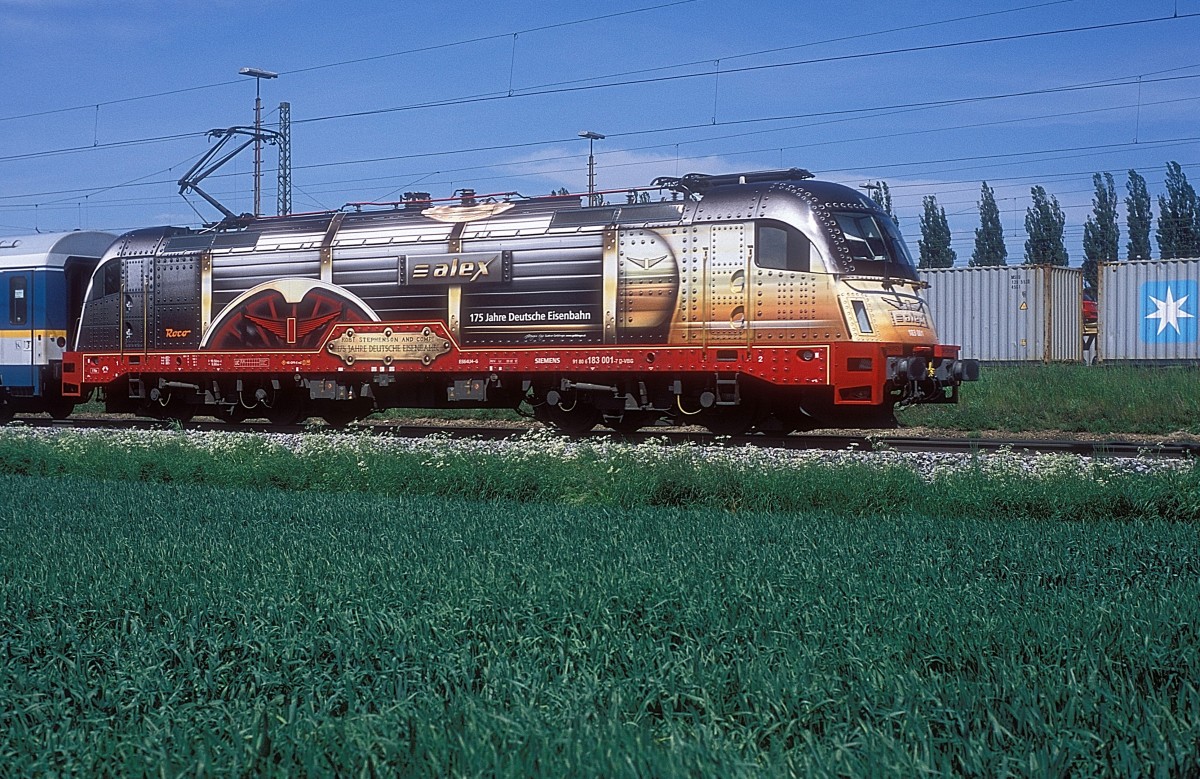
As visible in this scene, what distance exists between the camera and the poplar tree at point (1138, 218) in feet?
201

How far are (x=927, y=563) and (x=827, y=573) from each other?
0.59 metres

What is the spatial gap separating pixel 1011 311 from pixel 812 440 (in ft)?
61.5

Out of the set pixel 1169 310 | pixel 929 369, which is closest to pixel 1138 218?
pixel 1169 310

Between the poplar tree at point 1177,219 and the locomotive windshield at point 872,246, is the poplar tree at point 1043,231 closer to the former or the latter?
the poplar tree at point 1177,219

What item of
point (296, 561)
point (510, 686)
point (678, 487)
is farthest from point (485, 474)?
point (510, 686)

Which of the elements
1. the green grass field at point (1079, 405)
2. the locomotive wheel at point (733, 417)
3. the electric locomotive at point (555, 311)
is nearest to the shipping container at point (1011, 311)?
the green grass field at point (1079, 405)

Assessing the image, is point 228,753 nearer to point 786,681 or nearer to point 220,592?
point 786,681

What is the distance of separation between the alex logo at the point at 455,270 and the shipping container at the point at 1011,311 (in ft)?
62.7

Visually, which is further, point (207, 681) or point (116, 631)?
point (116, 631)

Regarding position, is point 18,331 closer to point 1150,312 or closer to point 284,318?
point 284,318

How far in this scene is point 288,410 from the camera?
18797 millimetres

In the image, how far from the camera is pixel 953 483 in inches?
355

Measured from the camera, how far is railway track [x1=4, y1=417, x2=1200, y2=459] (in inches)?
555

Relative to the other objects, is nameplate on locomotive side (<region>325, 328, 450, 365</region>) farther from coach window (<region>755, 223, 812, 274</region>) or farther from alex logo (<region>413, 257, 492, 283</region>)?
coach window (<region>755, 223, 812, 274</region>)
